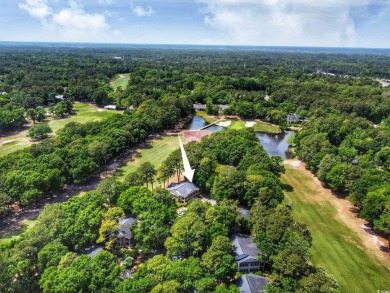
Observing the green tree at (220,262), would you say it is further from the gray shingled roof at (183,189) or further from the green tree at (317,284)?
the gray shingled roof at (183,189)

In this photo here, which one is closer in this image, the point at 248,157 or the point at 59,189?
the point at 59,189

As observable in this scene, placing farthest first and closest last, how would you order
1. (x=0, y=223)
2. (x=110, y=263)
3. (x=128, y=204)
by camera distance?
(x=0, y=223) → (x=128, y=204) → (x=110, y=263)

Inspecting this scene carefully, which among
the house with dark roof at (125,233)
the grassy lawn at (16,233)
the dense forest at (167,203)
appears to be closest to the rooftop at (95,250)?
the dense forest at (167,203)

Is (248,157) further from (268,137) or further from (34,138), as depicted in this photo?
(34,138)

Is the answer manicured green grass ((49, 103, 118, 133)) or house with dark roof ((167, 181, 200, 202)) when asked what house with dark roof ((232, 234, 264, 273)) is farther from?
manicured green grass ((49, 103, 118, 133))

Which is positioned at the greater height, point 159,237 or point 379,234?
point 159,237

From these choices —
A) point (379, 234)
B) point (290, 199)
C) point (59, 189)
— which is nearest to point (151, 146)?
point (59, 189)
